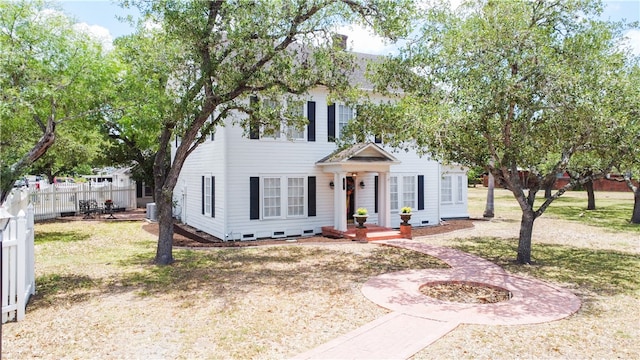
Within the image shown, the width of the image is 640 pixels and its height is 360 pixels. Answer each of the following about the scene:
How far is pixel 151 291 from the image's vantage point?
28.8 feet

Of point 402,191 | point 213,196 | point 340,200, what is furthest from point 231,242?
point 402,191

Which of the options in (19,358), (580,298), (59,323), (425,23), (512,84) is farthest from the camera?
(425,23)

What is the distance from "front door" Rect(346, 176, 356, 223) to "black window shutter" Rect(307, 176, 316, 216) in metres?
1.84

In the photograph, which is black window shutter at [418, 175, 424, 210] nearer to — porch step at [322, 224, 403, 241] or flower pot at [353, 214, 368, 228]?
porch step at [322, 224, 403, 241]

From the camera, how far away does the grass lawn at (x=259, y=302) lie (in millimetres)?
5973

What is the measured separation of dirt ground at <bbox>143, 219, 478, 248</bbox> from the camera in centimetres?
1496

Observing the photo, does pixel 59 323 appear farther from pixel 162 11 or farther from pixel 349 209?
pixel 349 209

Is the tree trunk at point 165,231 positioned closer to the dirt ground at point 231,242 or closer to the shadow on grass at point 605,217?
the dirt ground at point 231,242

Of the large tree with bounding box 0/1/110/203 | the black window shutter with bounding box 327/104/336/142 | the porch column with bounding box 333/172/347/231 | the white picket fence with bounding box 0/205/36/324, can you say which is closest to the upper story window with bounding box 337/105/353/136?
the black window shutter with bounding box 327/104/336/142

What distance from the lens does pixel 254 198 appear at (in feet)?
51.8

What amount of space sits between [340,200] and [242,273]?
267 inches

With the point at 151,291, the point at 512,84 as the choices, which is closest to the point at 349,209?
the point at 512,84

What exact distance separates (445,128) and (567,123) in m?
2.99

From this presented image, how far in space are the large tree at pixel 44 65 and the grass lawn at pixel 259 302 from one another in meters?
3.41
